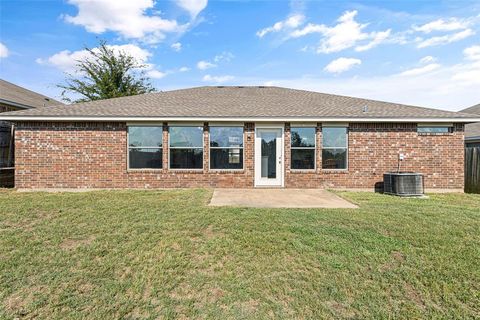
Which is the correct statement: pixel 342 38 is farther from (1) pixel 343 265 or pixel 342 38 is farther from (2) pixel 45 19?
(2) pixel 45 19

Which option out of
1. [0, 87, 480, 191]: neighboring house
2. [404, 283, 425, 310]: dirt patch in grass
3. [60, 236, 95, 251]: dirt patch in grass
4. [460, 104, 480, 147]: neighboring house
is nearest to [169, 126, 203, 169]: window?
[0, 87, 480, 191]: neighboring house

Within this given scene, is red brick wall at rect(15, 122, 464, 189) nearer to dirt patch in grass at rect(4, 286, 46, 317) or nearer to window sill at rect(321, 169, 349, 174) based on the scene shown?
window sill at rect(321, 169, 349, 174)

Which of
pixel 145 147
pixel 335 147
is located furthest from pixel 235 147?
pixel 335 147

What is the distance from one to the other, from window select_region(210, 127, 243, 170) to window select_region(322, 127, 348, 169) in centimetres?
316

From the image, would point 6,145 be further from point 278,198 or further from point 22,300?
point 278,198

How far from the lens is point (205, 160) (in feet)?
30.5

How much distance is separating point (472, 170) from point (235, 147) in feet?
28.7

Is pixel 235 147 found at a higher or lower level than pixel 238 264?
higher

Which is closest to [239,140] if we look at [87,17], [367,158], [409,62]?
[367,158]

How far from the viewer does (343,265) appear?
339 cm

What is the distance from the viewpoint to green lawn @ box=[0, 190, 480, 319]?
261 cm

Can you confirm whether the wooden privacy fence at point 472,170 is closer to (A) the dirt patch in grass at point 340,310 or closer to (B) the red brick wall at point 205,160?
(B) the red brick wall at point 205,160

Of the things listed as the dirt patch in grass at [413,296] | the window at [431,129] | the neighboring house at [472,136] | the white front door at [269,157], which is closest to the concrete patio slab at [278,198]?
the white front door at [269,157]

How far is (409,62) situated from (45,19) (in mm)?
16539
